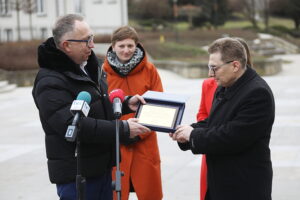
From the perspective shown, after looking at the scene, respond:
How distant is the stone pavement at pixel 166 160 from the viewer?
7422 mm

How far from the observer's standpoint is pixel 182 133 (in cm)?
414

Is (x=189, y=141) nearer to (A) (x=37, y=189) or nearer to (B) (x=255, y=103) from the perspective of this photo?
(B) (x=255, y=103)

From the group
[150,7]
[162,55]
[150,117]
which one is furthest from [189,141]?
[150,7]

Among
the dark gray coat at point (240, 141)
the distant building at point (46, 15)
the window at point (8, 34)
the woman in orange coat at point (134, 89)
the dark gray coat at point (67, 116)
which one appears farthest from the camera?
the window at point (8, 34)

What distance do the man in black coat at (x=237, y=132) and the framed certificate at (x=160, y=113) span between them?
8.2 inches

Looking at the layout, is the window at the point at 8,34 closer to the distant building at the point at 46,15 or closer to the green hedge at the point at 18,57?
the distant building at the point at 46,15

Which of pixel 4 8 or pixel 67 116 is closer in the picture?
pixel 67 116

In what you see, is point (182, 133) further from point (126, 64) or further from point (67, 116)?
point (126, 64)

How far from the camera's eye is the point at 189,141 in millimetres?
4094

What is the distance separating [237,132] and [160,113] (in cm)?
69

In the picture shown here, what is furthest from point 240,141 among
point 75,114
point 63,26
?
point 63,26

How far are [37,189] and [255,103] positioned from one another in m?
4.48

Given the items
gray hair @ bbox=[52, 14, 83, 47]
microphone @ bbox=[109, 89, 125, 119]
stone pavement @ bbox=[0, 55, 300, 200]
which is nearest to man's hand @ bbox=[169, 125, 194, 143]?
microphone @ bbox=[109, 89, 125, 119]

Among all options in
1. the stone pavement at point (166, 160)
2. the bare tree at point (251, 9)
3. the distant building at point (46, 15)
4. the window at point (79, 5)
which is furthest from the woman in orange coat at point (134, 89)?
the bare tree at point (251, 9)
